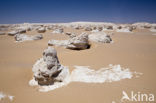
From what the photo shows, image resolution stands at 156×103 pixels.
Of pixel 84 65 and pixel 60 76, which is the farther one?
pixel 84 65

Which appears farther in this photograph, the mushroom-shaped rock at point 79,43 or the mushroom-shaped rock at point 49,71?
the mushroom-shaped rock at point 79,43

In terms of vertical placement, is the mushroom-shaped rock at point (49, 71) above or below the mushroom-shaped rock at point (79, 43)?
below

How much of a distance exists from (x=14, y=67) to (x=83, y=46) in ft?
12.0

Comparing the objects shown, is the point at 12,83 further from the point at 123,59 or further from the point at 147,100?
the point at 123,59

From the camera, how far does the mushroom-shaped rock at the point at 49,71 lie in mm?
3281

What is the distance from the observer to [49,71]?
10.9ft

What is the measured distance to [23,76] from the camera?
3773 millimetres

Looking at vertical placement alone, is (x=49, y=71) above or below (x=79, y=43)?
below

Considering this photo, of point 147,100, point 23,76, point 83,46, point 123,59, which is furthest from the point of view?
point 83,46

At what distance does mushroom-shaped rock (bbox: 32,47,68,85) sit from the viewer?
3.28m

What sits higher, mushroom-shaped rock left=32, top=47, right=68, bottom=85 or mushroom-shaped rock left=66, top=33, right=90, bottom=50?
mushroom-shaped rock left=66, top=33, right=90, bottom=50

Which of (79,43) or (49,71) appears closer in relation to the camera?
(49,71)

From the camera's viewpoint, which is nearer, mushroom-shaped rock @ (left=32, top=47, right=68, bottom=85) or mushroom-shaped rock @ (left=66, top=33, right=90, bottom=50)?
mushroom-shaped rock @ (left=32, top=47, right=68, bottom=85)

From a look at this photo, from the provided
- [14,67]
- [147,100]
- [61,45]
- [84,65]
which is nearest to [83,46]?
[61,45]
